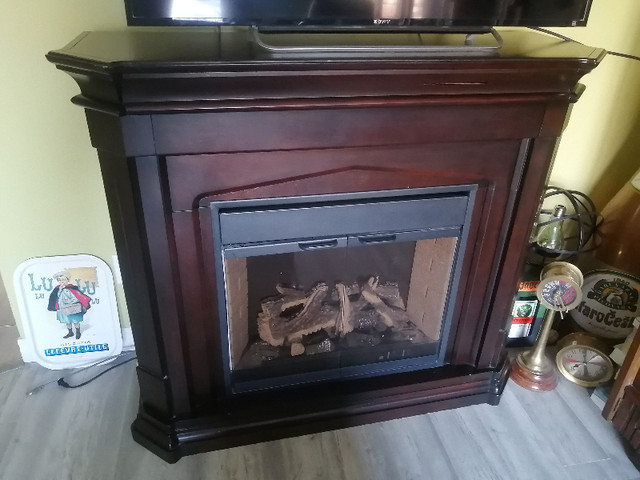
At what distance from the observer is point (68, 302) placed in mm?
1451

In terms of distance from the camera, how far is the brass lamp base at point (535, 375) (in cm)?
151

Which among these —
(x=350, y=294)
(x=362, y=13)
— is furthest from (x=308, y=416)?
(x=362, y=13)

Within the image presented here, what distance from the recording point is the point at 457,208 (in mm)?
1178

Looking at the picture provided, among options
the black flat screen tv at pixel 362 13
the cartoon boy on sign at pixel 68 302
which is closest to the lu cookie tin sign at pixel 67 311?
the cartoon boy on sign at pixel 68 302

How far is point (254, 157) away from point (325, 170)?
14cm

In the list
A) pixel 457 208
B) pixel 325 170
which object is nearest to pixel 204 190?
pixel 325 170

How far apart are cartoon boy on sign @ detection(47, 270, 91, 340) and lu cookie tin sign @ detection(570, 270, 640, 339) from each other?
4.81 ft

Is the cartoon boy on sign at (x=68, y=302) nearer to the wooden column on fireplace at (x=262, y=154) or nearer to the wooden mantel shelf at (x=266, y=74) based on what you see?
the wooden column on fireplace at (x=262, y=154)

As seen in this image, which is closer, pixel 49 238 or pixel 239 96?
pixel 239 96

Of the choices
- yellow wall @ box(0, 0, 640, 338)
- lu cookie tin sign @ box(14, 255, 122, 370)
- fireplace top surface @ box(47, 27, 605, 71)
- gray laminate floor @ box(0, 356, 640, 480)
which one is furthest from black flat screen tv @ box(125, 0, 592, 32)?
gray laminate floor @ box(0, 356, 640, 480)

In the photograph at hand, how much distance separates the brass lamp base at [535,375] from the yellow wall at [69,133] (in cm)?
54

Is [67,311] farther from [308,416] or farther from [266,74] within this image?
[266,74]

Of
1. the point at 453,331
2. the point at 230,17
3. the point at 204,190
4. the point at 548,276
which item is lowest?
the point at 453,331

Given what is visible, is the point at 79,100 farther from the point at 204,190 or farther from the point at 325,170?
the point at 325,170
